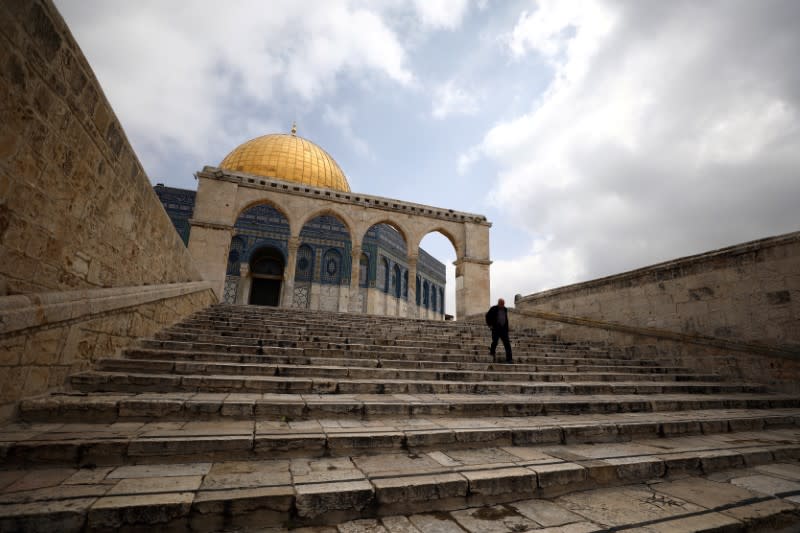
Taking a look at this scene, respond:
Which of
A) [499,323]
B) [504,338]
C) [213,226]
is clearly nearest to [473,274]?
[499,323]

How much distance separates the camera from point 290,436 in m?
2.60

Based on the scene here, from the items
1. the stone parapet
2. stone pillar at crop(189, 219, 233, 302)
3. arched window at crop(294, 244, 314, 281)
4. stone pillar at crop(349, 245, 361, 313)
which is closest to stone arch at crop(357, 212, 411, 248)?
stone pillar at crop(349, 245, 361, 313)

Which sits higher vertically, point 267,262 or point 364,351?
point 267,262

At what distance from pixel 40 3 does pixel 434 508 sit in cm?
426

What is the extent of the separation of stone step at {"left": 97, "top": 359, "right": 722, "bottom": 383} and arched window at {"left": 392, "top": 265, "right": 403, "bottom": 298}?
19967 millimetres

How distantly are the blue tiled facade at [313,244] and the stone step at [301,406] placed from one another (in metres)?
18.6

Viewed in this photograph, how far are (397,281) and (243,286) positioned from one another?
397 inches

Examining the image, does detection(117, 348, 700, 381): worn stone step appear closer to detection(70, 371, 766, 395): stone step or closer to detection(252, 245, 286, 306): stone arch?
detection(70, 371, 766, 395): stone step

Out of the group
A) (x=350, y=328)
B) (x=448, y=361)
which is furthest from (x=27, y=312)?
(x=350, y=328)

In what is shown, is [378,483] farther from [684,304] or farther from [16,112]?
[684,304]

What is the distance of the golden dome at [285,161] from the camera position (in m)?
20.4

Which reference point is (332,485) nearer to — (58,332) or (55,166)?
(58,332)

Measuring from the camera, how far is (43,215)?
2.93 m

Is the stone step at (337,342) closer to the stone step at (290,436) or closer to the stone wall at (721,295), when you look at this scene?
the stone wall at (721,295)
